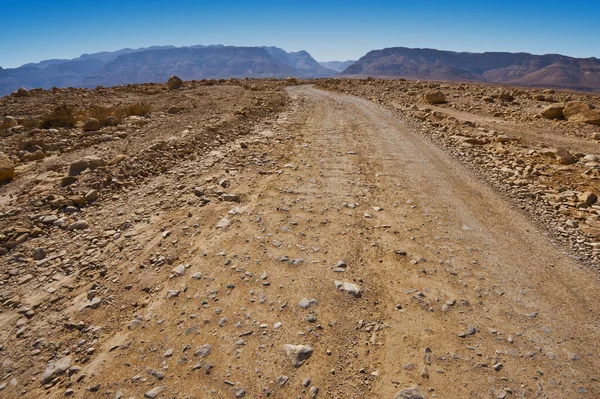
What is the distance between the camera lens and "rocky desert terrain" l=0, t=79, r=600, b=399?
3.63 metres

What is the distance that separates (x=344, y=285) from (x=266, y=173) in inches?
200

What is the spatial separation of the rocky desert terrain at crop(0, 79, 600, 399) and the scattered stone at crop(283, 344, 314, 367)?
0.08 ft

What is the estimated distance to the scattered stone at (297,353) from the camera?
12.2 feet

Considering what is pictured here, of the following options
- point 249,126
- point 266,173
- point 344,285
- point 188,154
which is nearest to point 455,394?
point 344,285

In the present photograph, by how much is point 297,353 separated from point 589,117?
709 inches

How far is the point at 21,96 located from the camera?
74.7 feet

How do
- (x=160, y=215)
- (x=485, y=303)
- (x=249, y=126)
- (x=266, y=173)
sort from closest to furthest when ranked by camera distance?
(x=485, y=303) < (x=160, y=215) < (x=266, y=173) < (x=249, y=126)

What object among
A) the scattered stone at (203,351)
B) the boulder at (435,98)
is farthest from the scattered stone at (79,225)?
the boulder at (435,98)

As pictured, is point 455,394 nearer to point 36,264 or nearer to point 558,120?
point 36,264

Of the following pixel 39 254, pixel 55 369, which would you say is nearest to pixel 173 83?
pixel 39 254

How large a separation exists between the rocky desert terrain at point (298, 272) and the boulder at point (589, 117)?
4.74 m

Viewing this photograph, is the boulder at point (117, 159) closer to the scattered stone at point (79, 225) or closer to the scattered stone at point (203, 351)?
the scattered stone at point (79, 225)

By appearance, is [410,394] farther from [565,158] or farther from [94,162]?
[565,158]

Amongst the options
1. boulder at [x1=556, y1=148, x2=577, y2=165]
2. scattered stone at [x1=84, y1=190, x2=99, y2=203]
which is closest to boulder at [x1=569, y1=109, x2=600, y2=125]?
boulder at [x1=556, y1=148, x2=577, y2=165]
